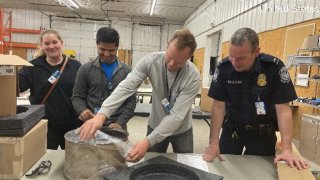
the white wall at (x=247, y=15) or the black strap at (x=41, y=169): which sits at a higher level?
the white wall at (x=247, y=15)

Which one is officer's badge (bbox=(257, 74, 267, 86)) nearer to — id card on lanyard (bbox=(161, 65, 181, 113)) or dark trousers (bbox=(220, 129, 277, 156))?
dark trousers (bbox=(220, 129, 277, 156))

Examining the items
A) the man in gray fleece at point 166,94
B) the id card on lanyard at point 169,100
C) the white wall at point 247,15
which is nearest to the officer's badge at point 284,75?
the man in gray fleece at point 166,94

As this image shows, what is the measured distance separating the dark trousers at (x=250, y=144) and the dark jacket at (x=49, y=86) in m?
1.07

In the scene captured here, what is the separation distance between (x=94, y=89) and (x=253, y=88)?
3.13 feet

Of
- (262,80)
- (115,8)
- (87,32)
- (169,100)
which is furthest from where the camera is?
(87,32)

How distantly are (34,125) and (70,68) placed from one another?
754 mm

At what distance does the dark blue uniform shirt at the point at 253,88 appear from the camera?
57.9 inches

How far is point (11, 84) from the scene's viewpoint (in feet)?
3.84

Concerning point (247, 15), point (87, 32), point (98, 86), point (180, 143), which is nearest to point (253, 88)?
point (180, 143)

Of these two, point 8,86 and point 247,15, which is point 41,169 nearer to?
point 8,86

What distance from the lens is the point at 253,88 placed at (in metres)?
1.51

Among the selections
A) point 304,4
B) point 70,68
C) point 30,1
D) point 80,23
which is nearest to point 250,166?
point 70,68

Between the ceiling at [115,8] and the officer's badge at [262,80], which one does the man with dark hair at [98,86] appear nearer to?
the officer's badge at [262,80]

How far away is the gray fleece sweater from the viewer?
1.33 metres
